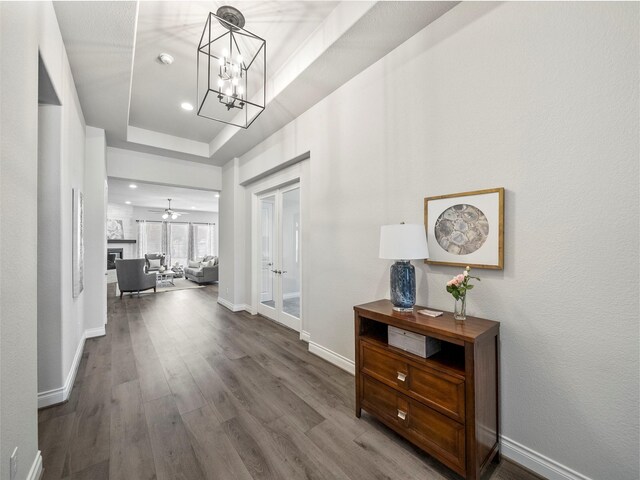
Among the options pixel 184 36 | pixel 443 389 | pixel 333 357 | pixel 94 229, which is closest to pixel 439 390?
pixel 443 389

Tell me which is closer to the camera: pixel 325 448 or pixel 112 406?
pixel 325 448

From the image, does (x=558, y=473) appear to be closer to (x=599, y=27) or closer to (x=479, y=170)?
(x=479, y=170)

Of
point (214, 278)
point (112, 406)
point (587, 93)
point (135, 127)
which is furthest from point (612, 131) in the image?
point (214, 278)

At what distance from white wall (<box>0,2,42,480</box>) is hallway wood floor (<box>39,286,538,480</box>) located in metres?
0.48

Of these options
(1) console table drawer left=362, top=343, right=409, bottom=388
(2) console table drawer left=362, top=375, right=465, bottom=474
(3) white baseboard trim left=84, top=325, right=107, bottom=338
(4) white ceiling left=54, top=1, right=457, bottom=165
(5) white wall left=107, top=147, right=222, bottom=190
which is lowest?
(3) white baseboard trim left=84, top=325, right=107, bottom=338

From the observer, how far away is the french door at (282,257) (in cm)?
418

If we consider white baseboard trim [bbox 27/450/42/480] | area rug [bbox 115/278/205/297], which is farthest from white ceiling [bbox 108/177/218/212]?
white baseboard trim [bbox 27/450/42/480]

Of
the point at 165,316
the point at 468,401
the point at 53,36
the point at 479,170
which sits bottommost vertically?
the point at 165,316

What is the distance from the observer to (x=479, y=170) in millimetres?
1822

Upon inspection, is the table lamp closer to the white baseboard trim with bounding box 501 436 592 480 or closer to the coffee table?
the white baseboard trim with bounding box 501 436 592 480

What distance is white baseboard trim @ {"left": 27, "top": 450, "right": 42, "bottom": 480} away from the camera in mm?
1440

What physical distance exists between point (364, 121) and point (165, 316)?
4.65 m

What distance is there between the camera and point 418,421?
1690 millimetres

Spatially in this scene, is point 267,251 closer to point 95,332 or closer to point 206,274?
point 95,332
